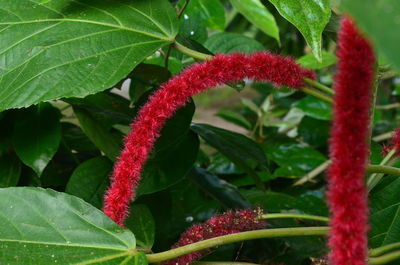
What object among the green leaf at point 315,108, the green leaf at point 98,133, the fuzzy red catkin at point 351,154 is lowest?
the green leaf at point 315,108

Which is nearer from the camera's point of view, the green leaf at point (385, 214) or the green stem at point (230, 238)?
the green stem at point (230, 238)

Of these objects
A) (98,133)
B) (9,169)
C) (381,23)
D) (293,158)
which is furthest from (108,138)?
(381,23)

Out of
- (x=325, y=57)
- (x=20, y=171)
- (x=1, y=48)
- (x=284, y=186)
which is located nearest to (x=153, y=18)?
(x=1, y=48)

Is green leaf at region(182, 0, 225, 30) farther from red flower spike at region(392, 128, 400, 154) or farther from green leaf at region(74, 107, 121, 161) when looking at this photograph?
red flower spike at region(392, 128, 400, 154)

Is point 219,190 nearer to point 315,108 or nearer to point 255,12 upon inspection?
point 255,12

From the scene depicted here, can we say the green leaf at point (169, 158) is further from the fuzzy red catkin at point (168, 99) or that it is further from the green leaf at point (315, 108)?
the green leaf at point (315, 108)

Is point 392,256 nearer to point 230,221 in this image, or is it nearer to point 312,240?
point 230,221

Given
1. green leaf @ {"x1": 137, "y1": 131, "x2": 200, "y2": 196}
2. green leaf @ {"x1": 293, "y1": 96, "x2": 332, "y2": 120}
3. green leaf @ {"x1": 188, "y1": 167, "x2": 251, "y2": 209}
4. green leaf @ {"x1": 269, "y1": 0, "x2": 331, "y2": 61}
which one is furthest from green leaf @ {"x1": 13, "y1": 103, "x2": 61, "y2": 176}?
green leaf @ {"x1": 293, "y1": 96, "x2": 332, "y2": 120}

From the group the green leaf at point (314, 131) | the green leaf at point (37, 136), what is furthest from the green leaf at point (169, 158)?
the green leaf at point (314, 131)
